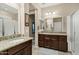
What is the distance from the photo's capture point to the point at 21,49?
1.50 metres

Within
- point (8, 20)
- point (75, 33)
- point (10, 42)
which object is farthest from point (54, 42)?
point (8, 20)

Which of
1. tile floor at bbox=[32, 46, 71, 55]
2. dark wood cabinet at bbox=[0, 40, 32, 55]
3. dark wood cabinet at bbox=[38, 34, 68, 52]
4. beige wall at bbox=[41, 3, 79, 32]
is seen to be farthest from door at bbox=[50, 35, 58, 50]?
dark wood cabinet at bbox=[0, 40, 32, 55]

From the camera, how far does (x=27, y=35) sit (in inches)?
63.8

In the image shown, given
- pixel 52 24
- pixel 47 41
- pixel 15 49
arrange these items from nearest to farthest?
pixel 15 49, pixel 47 41, pixel 52 24

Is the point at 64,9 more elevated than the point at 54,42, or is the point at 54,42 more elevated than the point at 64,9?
the point at 64,9

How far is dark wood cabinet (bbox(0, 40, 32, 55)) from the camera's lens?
1.37 meters

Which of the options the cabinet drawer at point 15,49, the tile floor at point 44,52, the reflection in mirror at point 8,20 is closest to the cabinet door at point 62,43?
the tile floor at point 44,52

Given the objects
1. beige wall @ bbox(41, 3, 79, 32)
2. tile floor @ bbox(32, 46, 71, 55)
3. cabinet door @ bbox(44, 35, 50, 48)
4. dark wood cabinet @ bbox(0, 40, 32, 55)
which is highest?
beige wall @ bbox(41, 3, 79, 32)

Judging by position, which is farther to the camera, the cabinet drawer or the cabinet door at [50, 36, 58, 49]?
the cabinet door at [50, 36, 58, 49]

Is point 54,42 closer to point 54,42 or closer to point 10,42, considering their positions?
point 54,42

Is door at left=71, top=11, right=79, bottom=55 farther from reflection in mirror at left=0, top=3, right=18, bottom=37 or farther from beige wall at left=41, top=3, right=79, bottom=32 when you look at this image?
reflection in mirror at left=0, top=3, right=18, bottom=37

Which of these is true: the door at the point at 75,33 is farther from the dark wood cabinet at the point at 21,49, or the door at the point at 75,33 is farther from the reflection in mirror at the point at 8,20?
the reflection in mirror at the point at 8,20
